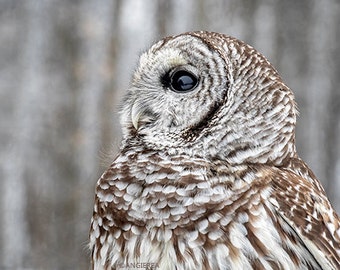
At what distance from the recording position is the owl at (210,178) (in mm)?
2604

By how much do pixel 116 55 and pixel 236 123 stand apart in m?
2.83

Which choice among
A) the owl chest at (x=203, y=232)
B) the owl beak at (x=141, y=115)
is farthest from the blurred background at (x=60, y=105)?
the owl chest at (x=203, y=232)

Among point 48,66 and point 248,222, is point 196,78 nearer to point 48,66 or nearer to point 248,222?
point 248,222

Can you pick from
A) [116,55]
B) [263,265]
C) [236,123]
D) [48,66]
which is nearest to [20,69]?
[48,66]

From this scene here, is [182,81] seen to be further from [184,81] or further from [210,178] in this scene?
[210,178]

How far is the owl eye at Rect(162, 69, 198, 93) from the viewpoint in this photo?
2.89 metres

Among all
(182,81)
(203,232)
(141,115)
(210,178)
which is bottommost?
(203,232)

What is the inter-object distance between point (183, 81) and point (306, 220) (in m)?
0.82

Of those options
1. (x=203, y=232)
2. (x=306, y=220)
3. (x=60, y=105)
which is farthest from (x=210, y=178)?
(x=60, y=105)

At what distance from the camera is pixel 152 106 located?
9.82ft

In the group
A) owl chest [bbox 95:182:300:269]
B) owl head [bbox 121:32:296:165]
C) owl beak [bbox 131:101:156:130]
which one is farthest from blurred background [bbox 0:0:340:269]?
owl chest [bbox 95:182:300:269]

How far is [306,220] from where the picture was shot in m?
2.64

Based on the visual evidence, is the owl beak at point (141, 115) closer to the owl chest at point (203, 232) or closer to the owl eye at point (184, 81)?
the owl eye at point (184, 81)

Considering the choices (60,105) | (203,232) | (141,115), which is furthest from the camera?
(60,105)
